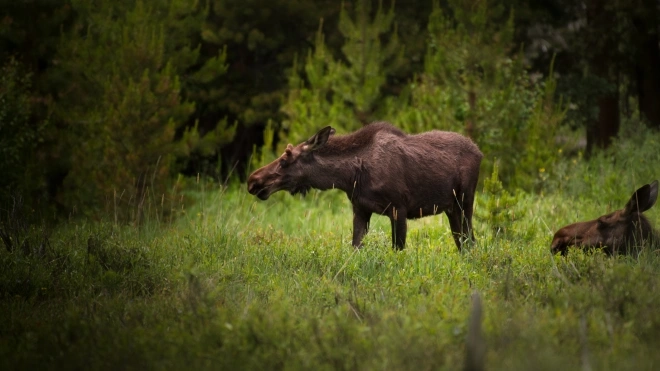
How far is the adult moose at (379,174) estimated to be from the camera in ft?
31.8

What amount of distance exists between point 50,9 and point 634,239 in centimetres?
1356

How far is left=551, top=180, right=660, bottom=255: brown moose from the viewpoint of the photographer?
358 inches

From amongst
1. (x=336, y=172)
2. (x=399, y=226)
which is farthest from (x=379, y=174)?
(x=399, y=226)

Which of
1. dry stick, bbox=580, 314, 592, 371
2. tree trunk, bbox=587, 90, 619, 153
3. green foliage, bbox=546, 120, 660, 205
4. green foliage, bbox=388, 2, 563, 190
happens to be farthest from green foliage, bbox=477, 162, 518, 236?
tree trunk, bbox=587, 90, 619, 153

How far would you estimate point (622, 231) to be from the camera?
9.27m

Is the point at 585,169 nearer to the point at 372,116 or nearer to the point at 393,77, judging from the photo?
the point at 372,116

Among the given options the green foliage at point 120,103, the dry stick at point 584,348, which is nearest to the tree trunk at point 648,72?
the green foliage at point 120,103

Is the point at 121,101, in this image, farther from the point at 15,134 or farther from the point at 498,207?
the point at 498,207

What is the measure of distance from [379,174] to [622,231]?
2.67 metres

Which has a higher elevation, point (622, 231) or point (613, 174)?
point (622, 231)

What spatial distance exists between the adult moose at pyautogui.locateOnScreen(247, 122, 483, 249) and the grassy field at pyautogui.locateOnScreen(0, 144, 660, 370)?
17.4 inches

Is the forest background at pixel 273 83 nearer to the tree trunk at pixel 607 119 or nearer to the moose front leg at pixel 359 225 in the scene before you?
the tree trunk at pixel 607 119

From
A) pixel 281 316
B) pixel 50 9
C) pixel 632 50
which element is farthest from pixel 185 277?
pixel 632 50

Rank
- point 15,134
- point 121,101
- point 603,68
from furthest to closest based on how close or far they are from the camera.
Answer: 1. point 603,68
2. point 15,134
3. point 121,101
